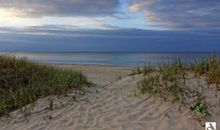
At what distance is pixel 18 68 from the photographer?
12.7 m

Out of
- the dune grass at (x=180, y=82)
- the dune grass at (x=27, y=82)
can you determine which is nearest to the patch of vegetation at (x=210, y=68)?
the dune grass at (x=180, y=82)

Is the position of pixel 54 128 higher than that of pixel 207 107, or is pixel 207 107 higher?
pixel 207 107

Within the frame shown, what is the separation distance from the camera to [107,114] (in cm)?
892

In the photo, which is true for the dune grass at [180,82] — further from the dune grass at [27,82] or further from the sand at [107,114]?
the dune grass at [27,82]

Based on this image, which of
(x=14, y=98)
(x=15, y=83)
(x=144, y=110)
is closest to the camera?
(x=144, y=110)

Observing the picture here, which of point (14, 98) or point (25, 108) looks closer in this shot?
point (25, 108)

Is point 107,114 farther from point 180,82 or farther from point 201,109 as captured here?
point 201,109

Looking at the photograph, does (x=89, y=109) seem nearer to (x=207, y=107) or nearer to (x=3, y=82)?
(x=207, y=107)

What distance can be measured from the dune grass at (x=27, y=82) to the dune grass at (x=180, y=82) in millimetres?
2156

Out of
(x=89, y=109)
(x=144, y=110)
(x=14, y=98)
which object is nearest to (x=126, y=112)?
(x=144, y=110)

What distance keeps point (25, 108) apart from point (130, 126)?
9.57 feet

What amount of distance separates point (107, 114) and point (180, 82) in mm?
1999

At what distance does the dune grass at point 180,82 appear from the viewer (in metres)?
8.60

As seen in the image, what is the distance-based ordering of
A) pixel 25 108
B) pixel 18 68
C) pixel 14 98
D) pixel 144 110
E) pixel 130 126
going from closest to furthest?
pixel 130 126, pixel 144 110, pixel 25 108, pixel 14 98, pixel 18 68
